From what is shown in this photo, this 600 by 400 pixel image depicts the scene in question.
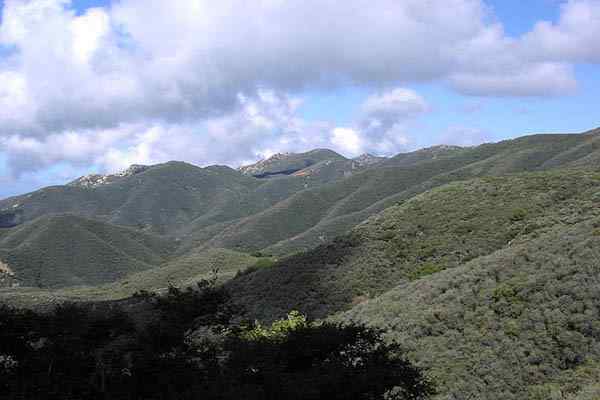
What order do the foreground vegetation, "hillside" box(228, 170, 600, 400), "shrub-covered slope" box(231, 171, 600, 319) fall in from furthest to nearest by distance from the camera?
"shrub-covered slope" box(231, 171, 600, 319), "hillside" box(228, 170, 600, 400), the foreground vegetation

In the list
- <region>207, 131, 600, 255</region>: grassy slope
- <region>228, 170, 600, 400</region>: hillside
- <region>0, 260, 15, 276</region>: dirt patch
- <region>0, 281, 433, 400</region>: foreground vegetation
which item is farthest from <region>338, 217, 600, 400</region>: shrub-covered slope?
<region>0, 260, 15, 276</region>: dirt patch

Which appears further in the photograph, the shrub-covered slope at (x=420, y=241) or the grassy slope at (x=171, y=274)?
the grassy slope at (x=171, y=274)

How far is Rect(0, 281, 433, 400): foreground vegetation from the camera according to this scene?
10.9m

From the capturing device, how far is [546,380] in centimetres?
1786

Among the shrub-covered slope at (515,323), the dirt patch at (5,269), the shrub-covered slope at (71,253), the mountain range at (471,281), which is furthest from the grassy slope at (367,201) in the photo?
the shrub-covered slope at (515,323)

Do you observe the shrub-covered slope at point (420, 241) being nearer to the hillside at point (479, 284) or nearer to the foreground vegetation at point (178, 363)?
the hillside at point (479, 284)

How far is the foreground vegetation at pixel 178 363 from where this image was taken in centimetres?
1089

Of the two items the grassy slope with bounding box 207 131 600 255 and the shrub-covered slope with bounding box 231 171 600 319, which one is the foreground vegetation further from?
the grassy slope with bounding box 207 131 600 255

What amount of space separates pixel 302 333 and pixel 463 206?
4296 centimetres

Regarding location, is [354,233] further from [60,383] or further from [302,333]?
[60,383]

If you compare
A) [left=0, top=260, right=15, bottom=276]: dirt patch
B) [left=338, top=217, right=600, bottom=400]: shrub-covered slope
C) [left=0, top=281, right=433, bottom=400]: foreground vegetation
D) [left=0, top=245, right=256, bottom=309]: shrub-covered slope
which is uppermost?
[left=0, top=260, right=15, bottom=276]: dirt patch

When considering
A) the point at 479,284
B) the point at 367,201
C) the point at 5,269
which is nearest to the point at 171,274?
the point at 5,269

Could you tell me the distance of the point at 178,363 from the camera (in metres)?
12.4

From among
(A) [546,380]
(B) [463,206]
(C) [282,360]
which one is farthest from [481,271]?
(B) [463,206]
